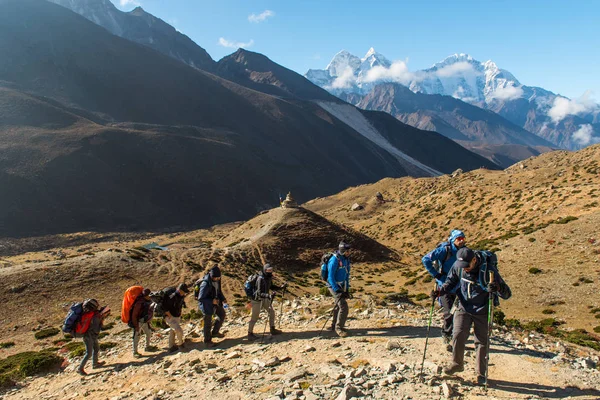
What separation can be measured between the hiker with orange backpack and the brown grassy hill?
58.8 ft

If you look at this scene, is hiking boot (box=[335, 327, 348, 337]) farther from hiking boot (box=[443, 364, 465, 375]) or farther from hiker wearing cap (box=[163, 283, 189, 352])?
hiker wearing cap (box=[163, 283, 189, 352])

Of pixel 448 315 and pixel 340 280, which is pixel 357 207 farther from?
pixel 448 315

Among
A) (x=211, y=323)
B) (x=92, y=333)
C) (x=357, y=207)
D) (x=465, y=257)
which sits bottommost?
(x=92, y=333)

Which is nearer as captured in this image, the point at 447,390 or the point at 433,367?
the point at 447,390

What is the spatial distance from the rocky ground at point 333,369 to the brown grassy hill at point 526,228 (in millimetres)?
9570

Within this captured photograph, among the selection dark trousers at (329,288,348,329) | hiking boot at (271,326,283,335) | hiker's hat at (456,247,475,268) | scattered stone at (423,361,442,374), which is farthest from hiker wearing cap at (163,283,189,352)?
hiker's hat at (456,247,475,268)

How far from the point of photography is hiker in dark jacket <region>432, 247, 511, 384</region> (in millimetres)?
7500

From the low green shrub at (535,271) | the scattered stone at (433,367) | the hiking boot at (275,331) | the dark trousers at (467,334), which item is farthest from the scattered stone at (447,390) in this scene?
the low green shrub at (535,271)

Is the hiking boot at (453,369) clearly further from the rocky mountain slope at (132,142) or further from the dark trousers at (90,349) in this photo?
the rocky mountain slope at (132,142)

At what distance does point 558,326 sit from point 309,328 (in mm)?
11283

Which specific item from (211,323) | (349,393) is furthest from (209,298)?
(349,393)

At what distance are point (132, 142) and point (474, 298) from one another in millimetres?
114623

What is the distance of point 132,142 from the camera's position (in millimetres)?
108938

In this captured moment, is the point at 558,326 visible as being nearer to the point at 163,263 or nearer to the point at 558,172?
the point at 163,263
